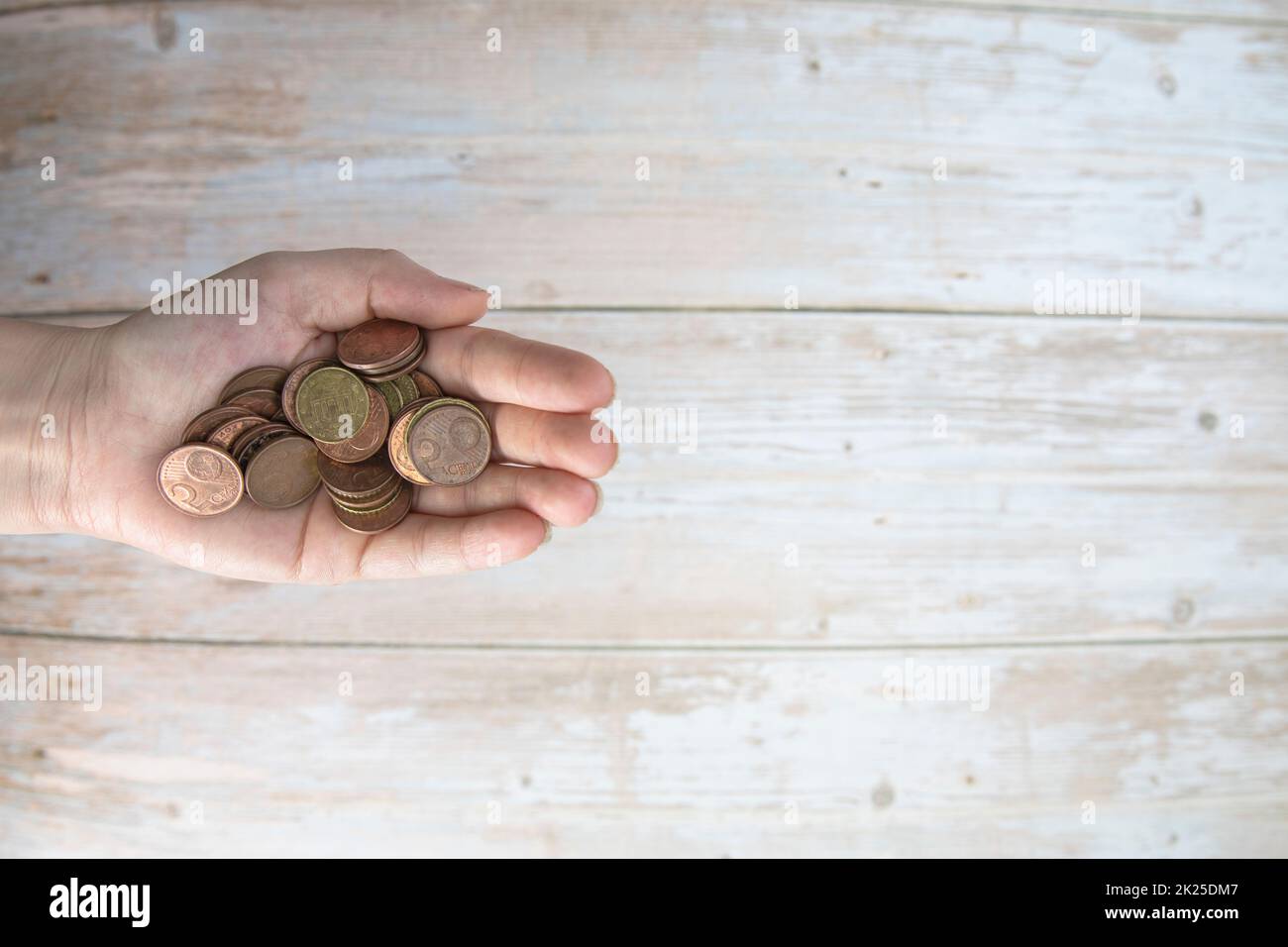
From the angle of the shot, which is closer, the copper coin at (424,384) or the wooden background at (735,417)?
the copper coin at (424,384)

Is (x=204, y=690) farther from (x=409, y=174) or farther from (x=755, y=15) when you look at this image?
(x=755, y=15)

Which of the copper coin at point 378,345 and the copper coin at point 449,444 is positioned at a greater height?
the copper coin at point 378,345

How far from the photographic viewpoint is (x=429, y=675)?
144 centimetres

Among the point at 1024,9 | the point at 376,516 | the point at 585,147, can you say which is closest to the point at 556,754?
the point at 376,516

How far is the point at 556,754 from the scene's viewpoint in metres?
1.44

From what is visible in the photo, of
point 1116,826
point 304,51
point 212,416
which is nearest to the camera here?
point 212,416

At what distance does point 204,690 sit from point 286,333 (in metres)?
0.68

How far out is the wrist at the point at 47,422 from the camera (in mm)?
1145

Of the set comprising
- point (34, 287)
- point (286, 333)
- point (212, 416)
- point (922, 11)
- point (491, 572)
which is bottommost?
point (491, 572)

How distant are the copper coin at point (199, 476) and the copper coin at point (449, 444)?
230 millimetres

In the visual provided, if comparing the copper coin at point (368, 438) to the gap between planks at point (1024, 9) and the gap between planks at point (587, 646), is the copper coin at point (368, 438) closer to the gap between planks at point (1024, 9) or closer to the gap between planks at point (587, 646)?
the gap between planks at point (587, 646)

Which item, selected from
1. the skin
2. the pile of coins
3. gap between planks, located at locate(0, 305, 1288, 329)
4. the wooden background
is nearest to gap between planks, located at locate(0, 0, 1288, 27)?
the wooden background

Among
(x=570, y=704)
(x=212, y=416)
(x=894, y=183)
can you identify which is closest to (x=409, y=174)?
(x=212, y=416)

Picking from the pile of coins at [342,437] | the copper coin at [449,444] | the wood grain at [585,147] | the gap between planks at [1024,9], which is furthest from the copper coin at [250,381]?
the gap between planks at [1024,9]
